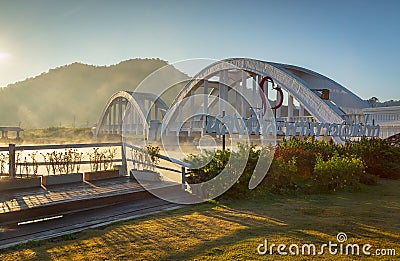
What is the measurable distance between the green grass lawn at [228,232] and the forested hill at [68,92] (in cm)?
8597

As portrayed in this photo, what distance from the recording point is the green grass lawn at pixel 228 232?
4012mm

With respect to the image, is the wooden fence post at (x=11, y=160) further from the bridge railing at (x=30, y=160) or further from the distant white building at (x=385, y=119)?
the distant white building at (x=385, y=119)

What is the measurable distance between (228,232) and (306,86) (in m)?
13.2

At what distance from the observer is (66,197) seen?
20.3 feet

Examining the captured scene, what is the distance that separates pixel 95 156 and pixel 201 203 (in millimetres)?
3002

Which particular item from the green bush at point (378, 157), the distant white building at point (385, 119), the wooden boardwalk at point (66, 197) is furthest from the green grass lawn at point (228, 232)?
the distant white building at point (385, 119)

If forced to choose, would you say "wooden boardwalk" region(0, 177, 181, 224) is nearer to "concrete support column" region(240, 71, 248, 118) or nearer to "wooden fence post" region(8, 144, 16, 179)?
"wooden fence post" region(8, 144, 16, 179)

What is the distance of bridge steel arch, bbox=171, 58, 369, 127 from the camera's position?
51.9 ft

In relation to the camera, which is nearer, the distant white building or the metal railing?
the metal railing

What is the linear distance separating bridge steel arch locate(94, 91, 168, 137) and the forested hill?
143 feet

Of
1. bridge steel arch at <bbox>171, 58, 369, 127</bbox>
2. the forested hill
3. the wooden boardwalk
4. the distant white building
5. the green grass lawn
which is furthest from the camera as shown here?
the forested hill

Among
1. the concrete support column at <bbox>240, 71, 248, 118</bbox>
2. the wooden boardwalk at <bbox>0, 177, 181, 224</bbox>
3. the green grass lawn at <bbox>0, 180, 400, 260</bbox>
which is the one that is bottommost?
the green grass lawn at <bbox>0, 180, 400, 260</bbox>

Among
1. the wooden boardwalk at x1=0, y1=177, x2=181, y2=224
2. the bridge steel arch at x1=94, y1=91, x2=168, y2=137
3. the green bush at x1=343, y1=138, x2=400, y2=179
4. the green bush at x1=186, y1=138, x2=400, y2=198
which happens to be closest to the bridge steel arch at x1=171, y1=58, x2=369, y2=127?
the green bush at x1=343, y1=138, x2=400, y2=179

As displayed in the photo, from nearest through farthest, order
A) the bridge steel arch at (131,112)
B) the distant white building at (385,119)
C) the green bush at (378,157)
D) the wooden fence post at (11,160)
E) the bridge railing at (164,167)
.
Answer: the wooden fence post at (11,160) < the bridge railing at (164,167) < the green bush at (378,157) < the distant white building at (385,119) < the bridge steel arch at (131,112)
